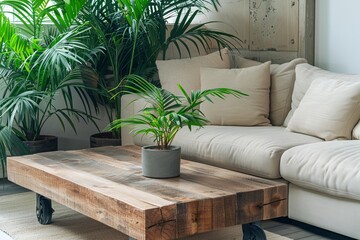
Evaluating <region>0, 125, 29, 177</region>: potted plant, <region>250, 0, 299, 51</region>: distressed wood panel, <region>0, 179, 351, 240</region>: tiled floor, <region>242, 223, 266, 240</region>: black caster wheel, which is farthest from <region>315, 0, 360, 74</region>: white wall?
<region>0, 125, 29, 177</region>: potted plant

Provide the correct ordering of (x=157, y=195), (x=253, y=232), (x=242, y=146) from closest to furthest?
(x=157, y=195) < (x=253, y=232) < (x=242, y=146)

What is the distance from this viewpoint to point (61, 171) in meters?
3.08

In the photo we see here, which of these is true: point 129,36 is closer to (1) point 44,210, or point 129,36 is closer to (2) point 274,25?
(2) point 274,25

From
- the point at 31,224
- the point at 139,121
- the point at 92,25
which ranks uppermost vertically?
the point at 92,25

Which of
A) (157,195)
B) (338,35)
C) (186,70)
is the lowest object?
(157,195)

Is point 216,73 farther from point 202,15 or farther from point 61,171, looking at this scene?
point 61,171

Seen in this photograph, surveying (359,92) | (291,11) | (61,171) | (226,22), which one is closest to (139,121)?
(61,171)

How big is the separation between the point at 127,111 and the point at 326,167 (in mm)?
1671

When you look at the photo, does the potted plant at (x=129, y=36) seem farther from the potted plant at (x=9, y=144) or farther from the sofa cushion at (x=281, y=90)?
the potted plant at (x=9, y=144)

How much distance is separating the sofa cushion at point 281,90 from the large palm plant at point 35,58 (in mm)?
1164

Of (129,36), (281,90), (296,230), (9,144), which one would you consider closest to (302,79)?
(281,90)

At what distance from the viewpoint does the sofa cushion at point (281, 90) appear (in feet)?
13.7

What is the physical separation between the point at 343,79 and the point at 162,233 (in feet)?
5.77

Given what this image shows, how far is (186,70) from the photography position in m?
4.43
